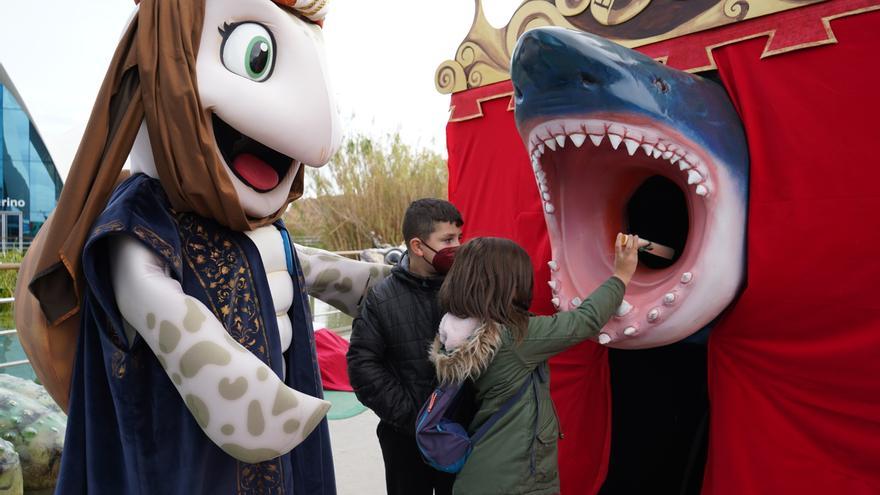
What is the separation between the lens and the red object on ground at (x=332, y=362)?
4.43 meters

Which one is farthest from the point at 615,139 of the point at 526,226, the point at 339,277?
the point at 339,277

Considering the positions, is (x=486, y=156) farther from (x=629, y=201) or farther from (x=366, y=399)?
(x=366, y=399)

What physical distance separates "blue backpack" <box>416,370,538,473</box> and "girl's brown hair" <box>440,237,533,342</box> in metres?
0.16

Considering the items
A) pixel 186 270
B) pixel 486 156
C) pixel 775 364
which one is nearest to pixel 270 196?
pixel 186 270

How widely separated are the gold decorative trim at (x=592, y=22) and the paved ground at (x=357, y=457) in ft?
5.35

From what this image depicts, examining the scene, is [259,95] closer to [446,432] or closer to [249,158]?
[249,158]

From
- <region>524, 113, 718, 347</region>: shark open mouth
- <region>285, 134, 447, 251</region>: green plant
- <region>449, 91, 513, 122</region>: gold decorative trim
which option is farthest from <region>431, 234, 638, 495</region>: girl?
<region>285, 134, 447, 251</region>: green plant

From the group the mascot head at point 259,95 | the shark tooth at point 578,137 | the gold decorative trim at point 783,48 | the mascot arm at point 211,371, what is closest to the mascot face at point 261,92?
the mascot head at point 259,95

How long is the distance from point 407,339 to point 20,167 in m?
17.0

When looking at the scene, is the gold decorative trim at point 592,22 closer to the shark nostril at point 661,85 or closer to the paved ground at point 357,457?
the shark nostril at point 661,85

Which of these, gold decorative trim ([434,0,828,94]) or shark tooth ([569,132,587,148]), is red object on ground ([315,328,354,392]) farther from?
shark tooth ([569,132,587,148])

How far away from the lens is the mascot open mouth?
1444 millimetres

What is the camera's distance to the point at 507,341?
149cm

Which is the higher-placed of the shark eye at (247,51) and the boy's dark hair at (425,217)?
the shark eye at (247,51)
